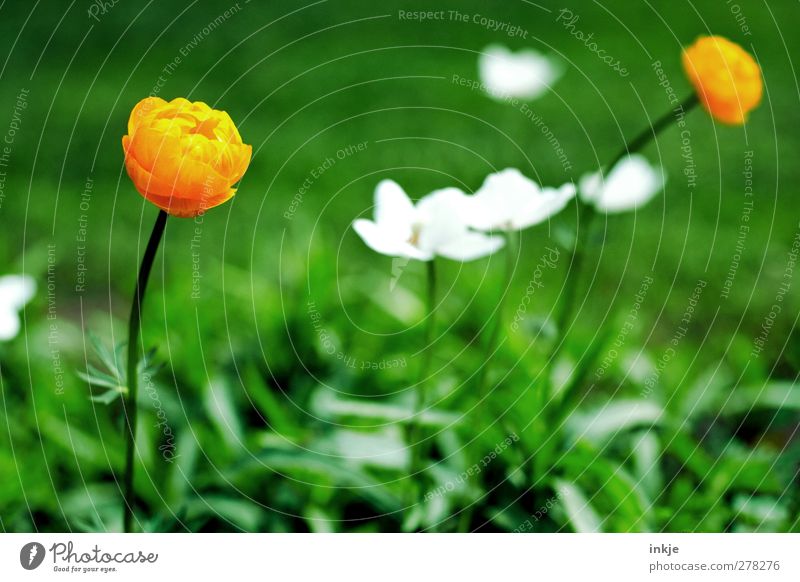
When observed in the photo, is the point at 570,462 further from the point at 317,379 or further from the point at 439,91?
the point at 439,91

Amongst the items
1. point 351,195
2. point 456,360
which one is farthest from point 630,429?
point 351,195

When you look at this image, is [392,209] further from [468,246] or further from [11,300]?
[11,300]

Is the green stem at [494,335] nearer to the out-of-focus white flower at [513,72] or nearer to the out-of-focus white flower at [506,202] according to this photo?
the out-of-focus white flower at [506,202]

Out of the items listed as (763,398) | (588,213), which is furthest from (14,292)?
(763,398)

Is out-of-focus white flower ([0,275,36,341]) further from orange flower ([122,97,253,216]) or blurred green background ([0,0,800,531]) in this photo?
orange flower ([122,97,253,216])
